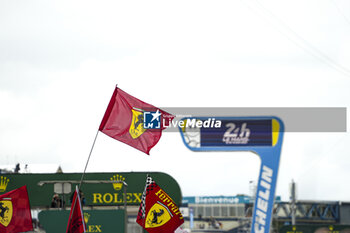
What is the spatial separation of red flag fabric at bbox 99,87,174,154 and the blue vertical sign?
7.59 meters

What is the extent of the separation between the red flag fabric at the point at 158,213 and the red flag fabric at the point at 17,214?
3.62 m

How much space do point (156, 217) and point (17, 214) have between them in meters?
4.40

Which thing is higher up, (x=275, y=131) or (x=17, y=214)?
(x=275, y=131)

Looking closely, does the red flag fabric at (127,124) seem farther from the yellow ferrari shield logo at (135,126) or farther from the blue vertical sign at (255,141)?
the blue vertical sign at (255,141)

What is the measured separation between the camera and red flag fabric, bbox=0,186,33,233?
805 inches

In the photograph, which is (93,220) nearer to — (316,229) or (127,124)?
(127,124)

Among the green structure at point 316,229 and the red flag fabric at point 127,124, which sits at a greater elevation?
the red flag fabric at point 127,124

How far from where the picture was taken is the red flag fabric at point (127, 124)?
1808 cm

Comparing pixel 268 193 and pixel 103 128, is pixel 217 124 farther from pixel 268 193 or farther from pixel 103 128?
pixel 103 128

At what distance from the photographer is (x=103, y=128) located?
18062mm

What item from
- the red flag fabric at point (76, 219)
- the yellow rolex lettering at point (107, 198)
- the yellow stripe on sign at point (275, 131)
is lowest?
the red flag fabric at point (76, 219)

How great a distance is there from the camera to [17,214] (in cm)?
2056

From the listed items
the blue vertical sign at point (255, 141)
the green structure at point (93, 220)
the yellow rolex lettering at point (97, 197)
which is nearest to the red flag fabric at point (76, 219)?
the green structure at point (93, 220)

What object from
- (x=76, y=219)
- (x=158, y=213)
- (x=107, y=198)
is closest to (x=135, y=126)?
(x=158, y=213)
